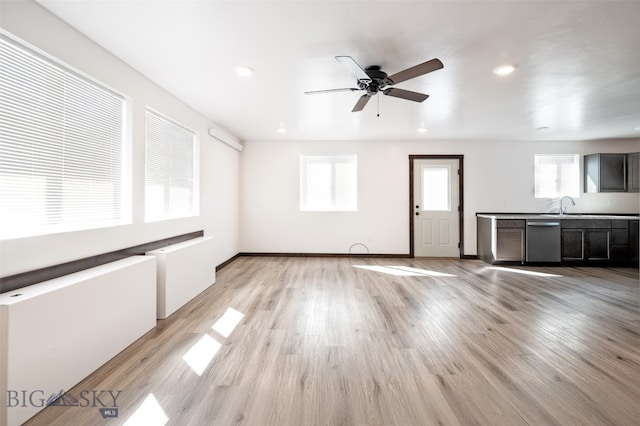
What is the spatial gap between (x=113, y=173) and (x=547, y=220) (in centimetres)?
686

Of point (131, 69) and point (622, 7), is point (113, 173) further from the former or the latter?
point (622, 7)

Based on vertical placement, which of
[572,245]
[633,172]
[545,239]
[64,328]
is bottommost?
[64,328]

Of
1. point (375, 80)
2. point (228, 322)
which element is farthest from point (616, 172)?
point (228, 322)

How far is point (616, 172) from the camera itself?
5559 millimetres

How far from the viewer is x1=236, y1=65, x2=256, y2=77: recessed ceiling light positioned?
2.67 m

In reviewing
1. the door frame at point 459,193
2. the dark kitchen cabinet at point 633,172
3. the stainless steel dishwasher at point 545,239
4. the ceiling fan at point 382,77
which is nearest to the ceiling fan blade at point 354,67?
the ceiling fan at point 382,77

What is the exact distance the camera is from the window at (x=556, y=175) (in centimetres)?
593

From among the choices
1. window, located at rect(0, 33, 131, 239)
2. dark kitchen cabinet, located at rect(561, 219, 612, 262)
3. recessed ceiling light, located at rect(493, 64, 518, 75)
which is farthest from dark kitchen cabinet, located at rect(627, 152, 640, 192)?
window, located at rect(0, 33, 131, 239)

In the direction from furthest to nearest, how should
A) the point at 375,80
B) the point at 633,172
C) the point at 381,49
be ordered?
the point at 633,172 → the point at 375,80 → the point at 381,49

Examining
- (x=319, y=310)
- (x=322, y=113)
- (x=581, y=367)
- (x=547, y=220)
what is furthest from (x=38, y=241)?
(x=547, y=220)

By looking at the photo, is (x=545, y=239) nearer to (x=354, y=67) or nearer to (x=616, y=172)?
(x=616, y=172)

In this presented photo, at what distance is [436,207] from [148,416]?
19.1 ft

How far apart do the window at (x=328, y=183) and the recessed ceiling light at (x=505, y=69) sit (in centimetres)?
343

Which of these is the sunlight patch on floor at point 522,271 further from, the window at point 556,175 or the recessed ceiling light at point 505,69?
the recessed ceiling light at point 505,69
